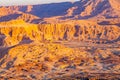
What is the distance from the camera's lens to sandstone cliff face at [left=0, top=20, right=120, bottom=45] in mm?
88188

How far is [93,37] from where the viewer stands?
10812 cm

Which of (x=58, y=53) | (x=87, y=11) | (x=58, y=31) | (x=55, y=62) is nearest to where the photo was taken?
(x=55, y=62)

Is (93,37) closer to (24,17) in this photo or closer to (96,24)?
(96,24)

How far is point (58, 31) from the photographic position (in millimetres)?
107625

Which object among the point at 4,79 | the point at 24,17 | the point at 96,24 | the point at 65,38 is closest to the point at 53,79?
the point at 4,79

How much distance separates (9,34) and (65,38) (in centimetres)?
2214

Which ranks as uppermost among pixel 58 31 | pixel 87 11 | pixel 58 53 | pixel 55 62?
pixel 87 11

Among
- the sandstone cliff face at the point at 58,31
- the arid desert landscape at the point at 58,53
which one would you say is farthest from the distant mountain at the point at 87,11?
the arid desert landscape at the point at 58,53

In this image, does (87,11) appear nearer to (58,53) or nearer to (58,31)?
(58,31)

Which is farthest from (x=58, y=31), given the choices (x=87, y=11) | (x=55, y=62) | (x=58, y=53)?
(x=87, y=11)

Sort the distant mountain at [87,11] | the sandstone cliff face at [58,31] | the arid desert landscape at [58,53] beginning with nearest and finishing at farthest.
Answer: the arid desert landscape at [58,53]
the sandstone cliff face at [58,31]
the distant mountain at [87,11]

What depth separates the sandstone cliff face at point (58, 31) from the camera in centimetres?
8819

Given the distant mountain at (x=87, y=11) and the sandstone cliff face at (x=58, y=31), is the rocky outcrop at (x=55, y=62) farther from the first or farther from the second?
the distant mountain at (x=87, y=11)

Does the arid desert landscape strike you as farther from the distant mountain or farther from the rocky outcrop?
the distant mountain
